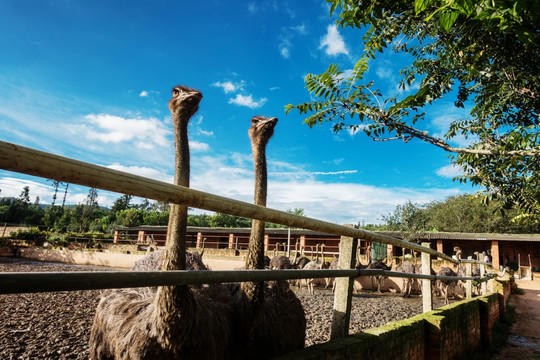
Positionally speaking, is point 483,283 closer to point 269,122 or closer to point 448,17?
point 269,122

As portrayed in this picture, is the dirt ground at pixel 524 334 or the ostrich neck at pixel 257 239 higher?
the ostrich neck at pixel 257 239

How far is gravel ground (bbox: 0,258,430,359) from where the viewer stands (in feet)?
15.9

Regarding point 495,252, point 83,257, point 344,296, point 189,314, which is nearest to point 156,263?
point 189,314

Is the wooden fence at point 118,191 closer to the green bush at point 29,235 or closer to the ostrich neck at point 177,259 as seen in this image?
the ostrich neck at point 177,259

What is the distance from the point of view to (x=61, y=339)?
532 centimetres

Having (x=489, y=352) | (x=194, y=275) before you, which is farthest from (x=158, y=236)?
(x=194, y=275)

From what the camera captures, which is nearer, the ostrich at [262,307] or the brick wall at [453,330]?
the ostrich at [262,307]

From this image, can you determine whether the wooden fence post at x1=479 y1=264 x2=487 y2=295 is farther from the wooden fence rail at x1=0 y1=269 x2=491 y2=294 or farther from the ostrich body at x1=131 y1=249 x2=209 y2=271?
the wooden fence rail at x1=0 y1=269 x2=491 y2=294

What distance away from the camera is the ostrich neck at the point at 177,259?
7.06 ft

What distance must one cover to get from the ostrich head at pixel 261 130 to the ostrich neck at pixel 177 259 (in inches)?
39.1

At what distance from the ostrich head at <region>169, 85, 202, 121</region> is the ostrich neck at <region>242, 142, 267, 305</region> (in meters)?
0.93

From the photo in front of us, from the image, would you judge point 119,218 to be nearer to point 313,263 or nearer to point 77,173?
point 313,263

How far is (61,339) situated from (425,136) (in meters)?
6.01

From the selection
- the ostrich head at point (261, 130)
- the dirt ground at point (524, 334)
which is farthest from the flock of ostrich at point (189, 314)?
the dirt ground at point (524, 334)
